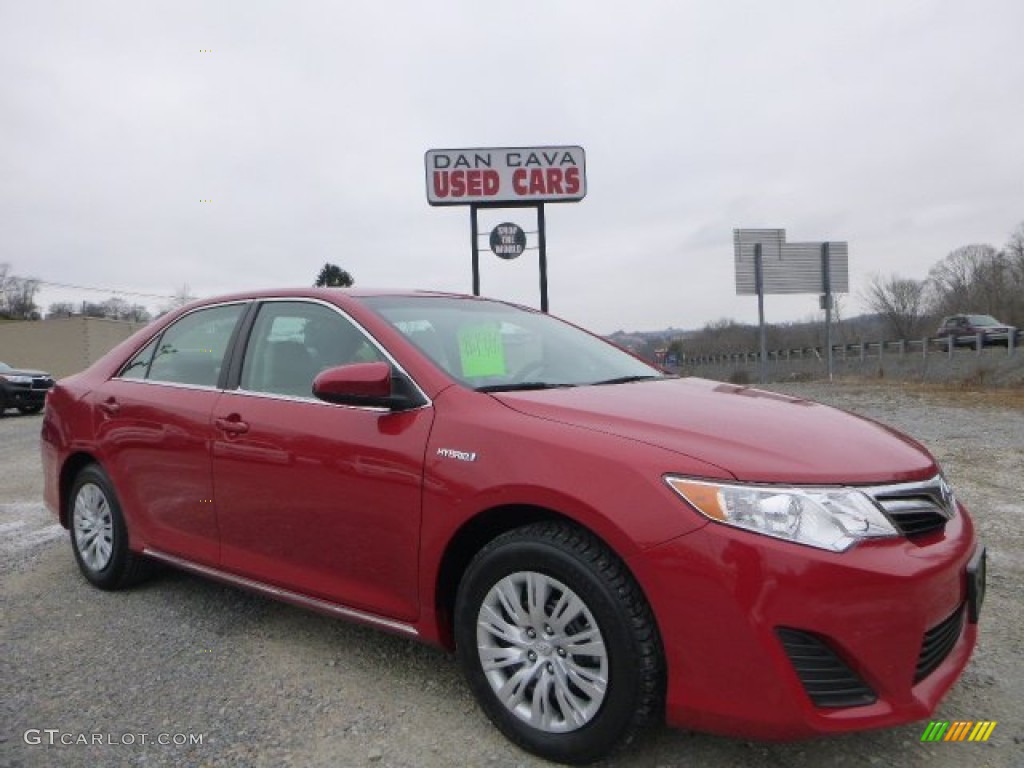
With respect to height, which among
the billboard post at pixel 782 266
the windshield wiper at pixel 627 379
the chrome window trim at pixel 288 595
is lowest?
the chrome window trim at pixel 288 595

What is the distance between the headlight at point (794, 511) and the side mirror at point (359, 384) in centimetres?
105

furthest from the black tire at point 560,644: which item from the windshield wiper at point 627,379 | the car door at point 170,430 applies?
the car door at point 170,430

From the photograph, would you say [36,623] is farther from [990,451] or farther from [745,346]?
[745,346]

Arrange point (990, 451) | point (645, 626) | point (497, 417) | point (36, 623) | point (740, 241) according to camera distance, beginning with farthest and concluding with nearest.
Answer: point (740, 241) < point (990, 451) < point (36, 623) < point (497, 417) < point (645, 626)

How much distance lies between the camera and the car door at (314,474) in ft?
8.75

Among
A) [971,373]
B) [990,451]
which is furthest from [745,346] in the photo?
[990,451]

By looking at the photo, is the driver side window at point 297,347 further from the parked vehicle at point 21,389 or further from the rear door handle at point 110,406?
the parked vehicle at point 21,389

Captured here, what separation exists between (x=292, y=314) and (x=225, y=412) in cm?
50

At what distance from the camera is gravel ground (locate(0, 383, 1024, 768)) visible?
2406mm

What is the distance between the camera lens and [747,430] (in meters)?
2.38

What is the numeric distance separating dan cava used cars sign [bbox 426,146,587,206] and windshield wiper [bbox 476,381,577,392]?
11.1 m

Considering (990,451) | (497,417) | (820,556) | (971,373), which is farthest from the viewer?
(971,373)

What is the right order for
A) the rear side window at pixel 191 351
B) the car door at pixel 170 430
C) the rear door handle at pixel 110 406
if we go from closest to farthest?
the car door at pixel 170 430, the rear side window at pixel 191 351, the rear door handle at pixel 110 406

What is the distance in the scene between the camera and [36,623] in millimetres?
3596
